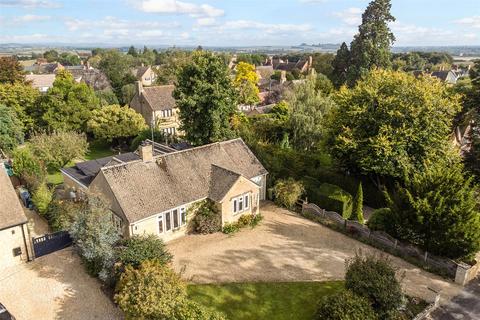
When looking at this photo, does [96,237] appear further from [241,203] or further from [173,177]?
[241,203]

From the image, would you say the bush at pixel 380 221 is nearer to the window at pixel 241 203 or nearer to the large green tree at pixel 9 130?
the window at pixel 241 203

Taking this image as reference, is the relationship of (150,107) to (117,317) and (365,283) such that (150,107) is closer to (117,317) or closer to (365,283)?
(117,317)

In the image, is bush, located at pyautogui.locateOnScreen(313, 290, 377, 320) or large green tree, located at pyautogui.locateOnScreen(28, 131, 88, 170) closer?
bush, located at pyautogui.locateOnScreen(313, 290, 377, 320)

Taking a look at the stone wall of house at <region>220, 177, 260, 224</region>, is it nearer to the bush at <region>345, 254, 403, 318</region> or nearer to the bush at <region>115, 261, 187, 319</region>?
the bush at <region>115, 261, 187, 319</region>

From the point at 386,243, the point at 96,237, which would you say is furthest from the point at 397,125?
the point at 96,237

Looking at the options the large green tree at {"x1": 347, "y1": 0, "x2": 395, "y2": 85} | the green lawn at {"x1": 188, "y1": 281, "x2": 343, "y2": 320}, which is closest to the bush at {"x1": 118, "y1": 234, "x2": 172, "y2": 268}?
the green lawn at {"x1": 188, "y1": 281, "x2": 343, "y2": 320}

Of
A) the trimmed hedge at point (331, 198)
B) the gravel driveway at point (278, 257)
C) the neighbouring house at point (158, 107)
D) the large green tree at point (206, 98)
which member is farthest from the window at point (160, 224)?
the neighbouring house at point (158, 107)
